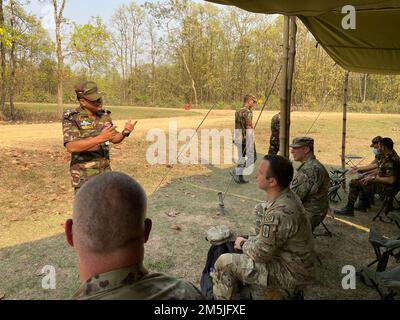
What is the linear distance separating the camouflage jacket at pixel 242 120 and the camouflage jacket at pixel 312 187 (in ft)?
13.1

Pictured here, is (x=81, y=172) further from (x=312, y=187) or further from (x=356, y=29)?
(x=356, y=29)

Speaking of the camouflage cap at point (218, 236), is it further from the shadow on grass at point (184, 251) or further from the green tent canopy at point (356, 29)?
the green tent canopy at point (356, 29)

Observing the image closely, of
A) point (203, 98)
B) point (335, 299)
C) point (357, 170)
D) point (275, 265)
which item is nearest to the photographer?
point (275, 265)

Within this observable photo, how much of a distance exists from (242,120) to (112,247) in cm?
723

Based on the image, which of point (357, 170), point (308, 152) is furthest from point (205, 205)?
point (357, 170)

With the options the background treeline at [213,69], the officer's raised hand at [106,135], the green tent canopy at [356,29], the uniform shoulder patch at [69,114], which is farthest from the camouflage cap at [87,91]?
the background treeline at [213,69]

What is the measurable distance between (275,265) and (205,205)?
3795mm

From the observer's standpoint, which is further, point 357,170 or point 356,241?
point 357,170

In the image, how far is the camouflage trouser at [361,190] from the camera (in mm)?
5996

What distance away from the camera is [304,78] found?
135ft

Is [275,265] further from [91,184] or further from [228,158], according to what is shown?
[228,158]

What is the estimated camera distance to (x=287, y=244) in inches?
101

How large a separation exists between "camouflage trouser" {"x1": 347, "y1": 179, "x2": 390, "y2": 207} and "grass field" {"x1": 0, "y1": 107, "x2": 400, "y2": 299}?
314 mm
